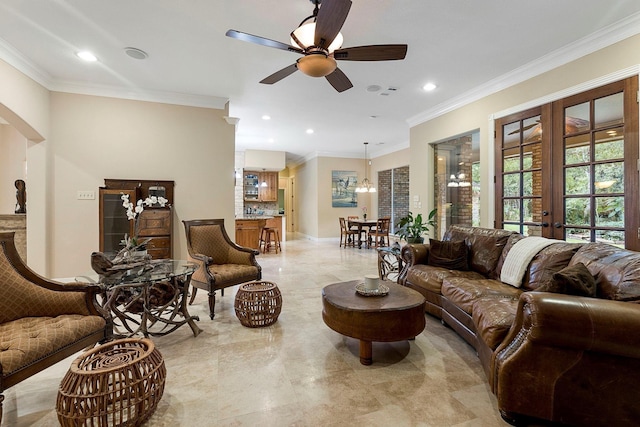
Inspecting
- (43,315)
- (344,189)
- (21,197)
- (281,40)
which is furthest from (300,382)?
(344,189)

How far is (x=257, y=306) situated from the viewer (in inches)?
114

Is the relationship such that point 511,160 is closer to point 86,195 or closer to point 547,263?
point 547,263

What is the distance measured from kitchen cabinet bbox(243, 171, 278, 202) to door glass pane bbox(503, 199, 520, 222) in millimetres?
7017

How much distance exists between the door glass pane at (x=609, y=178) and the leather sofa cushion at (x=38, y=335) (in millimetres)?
4617

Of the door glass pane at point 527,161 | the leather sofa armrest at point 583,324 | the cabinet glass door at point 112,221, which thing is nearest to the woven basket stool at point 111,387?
the leather sofa armrest at point 583,324

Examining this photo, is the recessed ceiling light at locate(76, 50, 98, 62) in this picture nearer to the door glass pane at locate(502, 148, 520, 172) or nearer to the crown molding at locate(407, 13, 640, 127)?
the crown molding at locate(407, 13, 640, 127)

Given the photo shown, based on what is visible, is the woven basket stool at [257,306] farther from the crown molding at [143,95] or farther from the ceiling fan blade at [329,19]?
the crown molding at [143,95]

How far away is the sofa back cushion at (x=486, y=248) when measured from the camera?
10.2ft

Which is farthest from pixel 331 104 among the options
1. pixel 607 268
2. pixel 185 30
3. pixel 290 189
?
pixel 290 189

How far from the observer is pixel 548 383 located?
154 cm

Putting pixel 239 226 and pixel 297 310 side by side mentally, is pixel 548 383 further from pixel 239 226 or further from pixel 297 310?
pixel 239 226

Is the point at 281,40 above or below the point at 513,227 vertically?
above

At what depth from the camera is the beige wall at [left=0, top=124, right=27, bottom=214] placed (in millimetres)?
5516

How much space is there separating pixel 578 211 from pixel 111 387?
445cm
